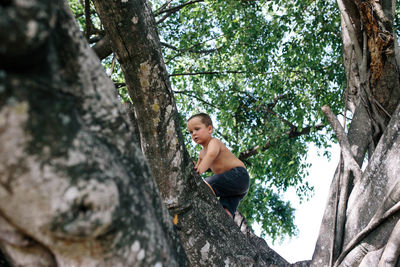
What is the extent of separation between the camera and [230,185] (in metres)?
4.07

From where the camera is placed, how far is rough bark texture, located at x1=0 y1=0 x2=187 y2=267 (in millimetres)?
1044

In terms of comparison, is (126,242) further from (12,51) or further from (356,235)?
(356,235)

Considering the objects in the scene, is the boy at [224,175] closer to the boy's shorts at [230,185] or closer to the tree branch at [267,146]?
the boy's shorts at [230,185]

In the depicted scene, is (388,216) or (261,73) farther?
Answer: (261,73)

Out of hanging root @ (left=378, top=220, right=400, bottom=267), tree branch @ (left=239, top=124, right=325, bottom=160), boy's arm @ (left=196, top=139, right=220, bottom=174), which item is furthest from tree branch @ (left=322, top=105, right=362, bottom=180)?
tree branch @ (left=239, top=124, right=325, bottom=160)

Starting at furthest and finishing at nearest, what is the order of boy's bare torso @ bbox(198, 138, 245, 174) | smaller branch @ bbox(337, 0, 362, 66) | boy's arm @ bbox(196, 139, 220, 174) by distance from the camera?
1. boy's bare torso @ bbox(198, 138, 245, 174)
2. boy's arm @ bbox(196, 139, 220, 174)
3. smaller branch @ bbox(337, 0, 362, 66)

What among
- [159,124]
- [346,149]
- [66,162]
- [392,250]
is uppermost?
Answer: [159,124]

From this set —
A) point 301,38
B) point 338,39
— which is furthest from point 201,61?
point 338,39

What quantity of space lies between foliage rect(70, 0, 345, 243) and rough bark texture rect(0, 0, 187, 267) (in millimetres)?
5495

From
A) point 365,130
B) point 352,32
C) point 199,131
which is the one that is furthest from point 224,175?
point 352,32

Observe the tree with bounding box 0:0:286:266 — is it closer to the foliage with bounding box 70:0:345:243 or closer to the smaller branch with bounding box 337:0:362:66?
the smaller branch with bounding box 337:0:362:66

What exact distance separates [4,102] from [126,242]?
51 centimetres

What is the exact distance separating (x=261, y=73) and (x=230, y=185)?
3.38 meters

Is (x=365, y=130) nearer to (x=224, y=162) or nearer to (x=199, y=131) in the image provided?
(x=224, y=162)
